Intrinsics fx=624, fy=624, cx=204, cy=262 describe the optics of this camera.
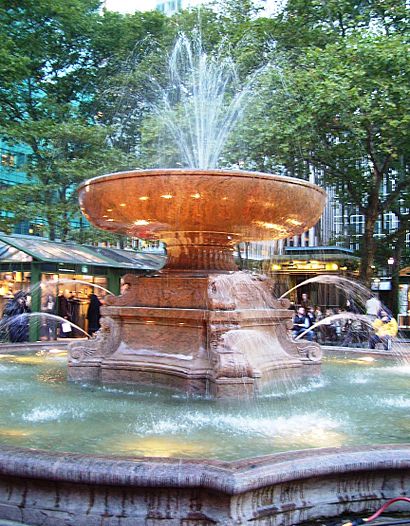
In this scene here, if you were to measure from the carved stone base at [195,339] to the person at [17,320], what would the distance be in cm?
915

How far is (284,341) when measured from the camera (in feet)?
26.5

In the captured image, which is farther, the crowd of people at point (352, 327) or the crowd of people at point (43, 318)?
the crowd of people at point (43, 318)

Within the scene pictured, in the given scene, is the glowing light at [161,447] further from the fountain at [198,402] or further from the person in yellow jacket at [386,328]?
the person in yellow jacket at [386,328]

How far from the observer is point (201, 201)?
6984mm

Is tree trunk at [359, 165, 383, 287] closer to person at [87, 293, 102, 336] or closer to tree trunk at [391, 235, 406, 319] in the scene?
tree trunk at [391, 235, 406, 319]

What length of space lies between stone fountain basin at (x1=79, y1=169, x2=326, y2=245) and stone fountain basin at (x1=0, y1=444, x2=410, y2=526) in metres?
3.55

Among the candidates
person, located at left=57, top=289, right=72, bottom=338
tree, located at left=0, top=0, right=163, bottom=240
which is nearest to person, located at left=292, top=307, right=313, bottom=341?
person, located at left=57, top=289, right=72, bottom=338

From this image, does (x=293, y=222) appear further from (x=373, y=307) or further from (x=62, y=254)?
(x=62, y=254)

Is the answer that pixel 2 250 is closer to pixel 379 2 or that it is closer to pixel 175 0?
pixel 379 2

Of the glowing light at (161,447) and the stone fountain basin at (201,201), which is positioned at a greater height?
the stone fountain basin at (201,201)

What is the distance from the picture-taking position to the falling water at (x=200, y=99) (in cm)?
1970

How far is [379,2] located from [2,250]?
45.9ft

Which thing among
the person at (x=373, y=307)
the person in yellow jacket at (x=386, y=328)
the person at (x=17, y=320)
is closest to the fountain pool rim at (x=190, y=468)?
the person in yellow jacket at (x=386, y=328)

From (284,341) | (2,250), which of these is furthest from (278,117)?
(284,341)
